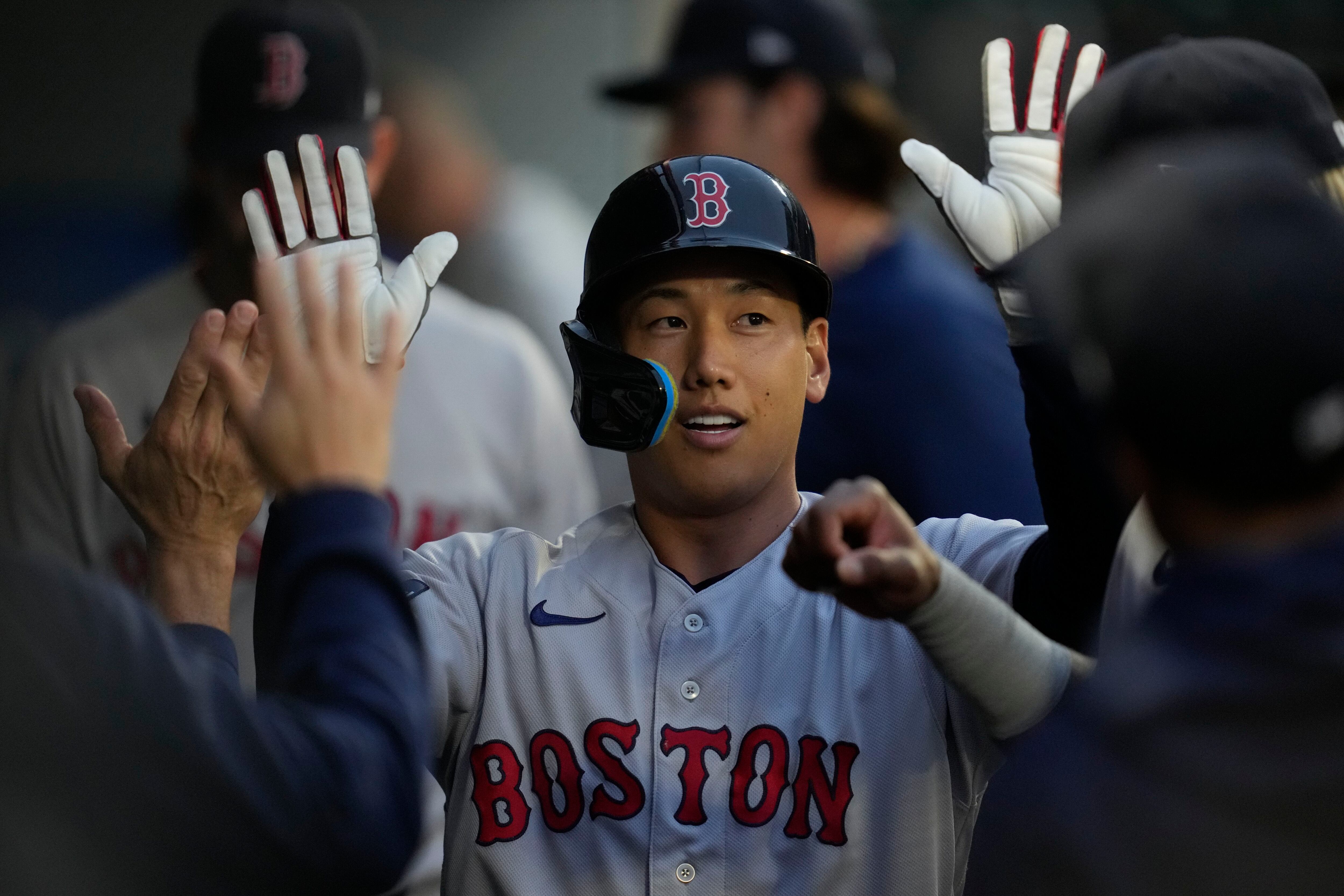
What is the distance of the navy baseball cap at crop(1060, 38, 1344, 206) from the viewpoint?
74.8 inches

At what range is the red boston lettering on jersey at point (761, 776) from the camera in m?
1.79

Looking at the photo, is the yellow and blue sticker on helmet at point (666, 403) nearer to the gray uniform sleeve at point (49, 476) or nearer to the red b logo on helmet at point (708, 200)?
the red b logo on helmet at point (708, 200)

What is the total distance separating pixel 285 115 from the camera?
9.39ft

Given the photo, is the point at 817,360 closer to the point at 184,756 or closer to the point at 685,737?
the point at 685,737

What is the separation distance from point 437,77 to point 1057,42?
4.26 m

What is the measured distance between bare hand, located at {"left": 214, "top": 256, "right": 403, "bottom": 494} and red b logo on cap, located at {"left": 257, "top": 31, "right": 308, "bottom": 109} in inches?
62.0

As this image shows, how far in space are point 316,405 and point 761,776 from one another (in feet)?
2.55

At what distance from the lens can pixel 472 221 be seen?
5.08m

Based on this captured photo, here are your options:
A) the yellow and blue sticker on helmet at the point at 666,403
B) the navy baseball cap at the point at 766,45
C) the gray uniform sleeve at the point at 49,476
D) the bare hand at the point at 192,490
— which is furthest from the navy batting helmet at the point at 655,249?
the navy baseball cap at the point at 766,45

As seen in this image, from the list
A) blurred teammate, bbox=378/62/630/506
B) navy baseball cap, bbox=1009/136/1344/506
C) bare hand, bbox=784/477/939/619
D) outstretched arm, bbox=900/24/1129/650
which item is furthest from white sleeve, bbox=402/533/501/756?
blurred teammate, bbox=378/62/630/506

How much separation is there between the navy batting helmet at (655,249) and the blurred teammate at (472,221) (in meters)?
2.40

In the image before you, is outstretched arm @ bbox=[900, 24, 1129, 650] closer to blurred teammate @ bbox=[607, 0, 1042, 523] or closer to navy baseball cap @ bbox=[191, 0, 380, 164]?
blurred teammate @ bbox=[607, 0, 1042, 523]

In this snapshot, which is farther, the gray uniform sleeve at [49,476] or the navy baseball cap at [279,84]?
the navy baseball cap at [279,84]

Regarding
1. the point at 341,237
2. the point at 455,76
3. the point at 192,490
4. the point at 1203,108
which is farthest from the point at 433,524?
the point at 455,76
